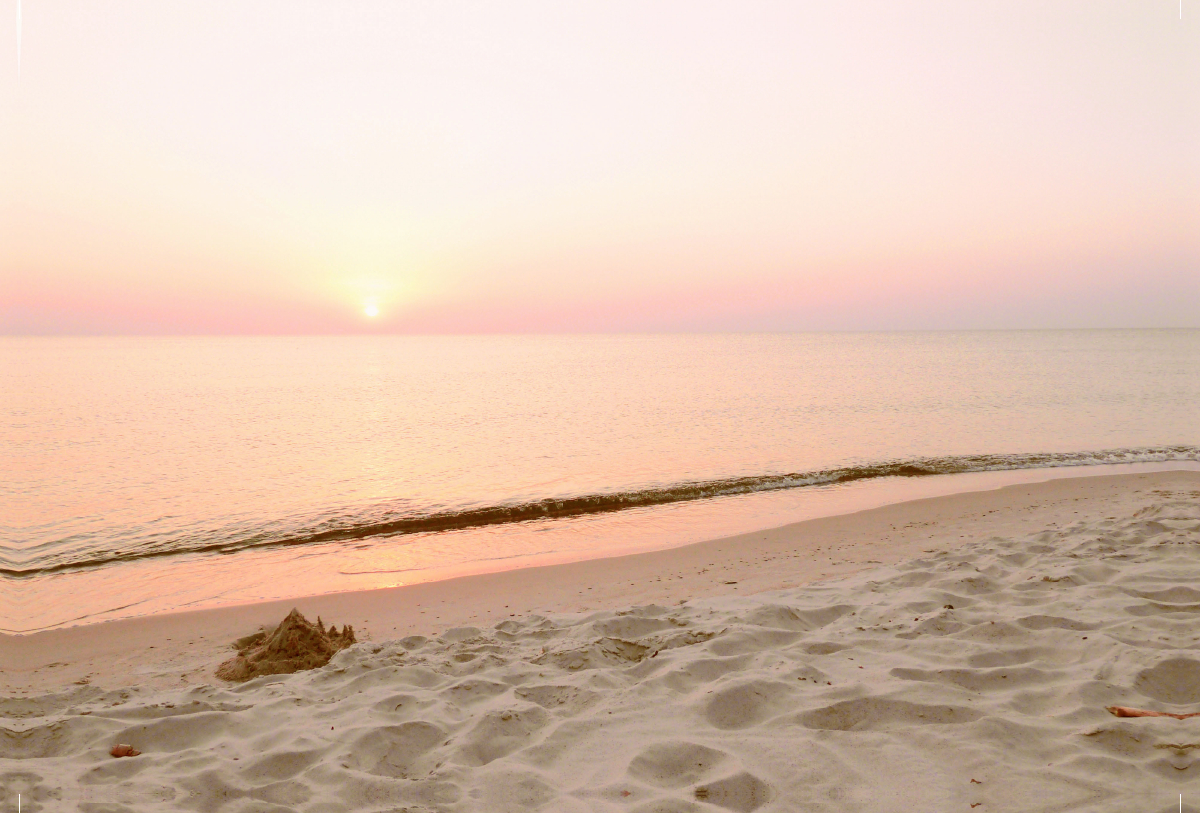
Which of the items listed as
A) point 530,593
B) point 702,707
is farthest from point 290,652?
point 702,707

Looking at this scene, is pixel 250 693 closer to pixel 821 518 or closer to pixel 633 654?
pixel 633 654

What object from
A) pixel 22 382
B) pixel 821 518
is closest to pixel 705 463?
pixel 821 518

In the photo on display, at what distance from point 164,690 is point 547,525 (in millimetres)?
7757

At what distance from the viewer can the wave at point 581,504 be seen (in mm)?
11375

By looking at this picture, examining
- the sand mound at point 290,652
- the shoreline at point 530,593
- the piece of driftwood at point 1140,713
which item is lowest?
the shoreline at point 530,593

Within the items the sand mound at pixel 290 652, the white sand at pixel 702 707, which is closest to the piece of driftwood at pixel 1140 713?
the white sand at pixel 702 707

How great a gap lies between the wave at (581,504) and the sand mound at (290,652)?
5859mm

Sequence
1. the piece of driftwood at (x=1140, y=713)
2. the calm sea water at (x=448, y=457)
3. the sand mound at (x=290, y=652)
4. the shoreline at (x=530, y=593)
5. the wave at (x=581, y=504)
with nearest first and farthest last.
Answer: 1. the piece of driftwood at (x=1140, y=713)
2. the sand mound at (x=290, y=652)
3. the shoreline at (x=530, y=593)
4. the wave at (x=581, y=504)
5. the calm sea water at (x=448, y=457)

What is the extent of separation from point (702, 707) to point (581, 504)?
995cm

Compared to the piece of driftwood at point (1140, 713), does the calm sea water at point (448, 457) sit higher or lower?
higher

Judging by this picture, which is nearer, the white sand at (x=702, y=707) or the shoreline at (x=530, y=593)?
the white sand at (x=702, y=707)

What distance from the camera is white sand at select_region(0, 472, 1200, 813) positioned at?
11.1 feet

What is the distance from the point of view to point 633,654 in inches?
214

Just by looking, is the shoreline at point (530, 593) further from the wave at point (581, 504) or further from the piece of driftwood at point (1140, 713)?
the piece of driftwood at point (1140, 713)
